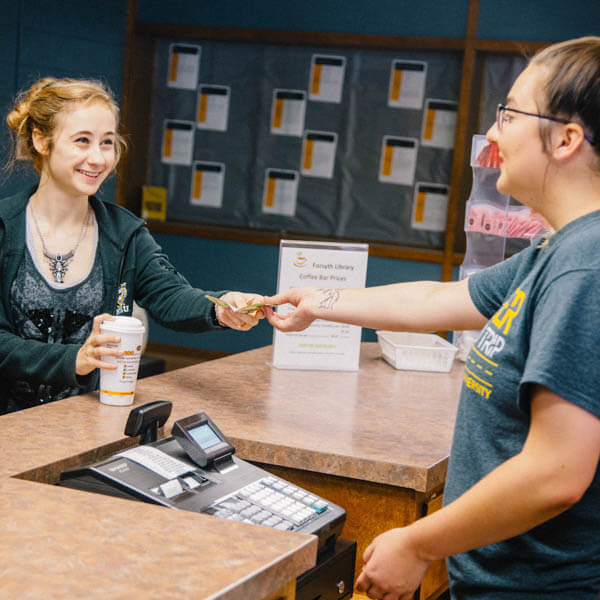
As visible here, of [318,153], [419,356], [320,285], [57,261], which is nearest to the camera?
[57,261]

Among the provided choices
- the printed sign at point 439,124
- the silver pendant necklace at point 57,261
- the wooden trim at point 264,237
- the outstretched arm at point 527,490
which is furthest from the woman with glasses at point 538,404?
the printed sign at point 439,124

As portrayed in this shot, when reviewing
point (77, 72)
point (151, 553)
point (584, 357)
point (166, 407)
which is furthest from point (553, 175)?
point (77, 72)

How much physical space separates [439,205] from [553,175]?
14.5ft

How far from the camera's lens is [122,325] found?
193 cm

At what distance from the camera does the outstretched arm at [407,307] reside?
1530 millimetres

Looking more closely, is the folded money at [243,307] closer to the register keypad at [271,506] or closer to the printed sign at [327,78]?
the register keypad at [271,506]

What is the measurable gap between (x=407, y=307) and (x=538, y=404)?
60 cm

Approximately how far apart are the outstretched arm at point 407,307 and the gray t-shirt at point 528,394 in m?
0.25

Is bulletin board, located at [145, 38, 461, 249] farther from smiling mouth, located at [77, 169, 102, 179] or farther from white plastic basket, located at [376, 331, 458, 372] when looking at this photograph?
smiling mouth, located at [77, 169, 102, 179]

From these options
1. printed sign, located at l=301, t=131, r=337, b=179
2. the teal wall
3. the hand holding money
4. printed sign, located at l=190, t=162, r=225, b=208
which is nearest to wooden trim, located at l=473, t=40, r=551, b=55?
the teal wall

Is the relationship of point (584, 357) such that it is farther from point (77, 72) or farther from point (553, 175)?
point (77, 72)

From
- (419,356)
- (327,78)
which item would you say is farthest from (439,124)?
(419,356)

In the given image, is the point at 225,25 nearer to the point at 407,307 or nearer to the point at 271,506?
the point at 407,307

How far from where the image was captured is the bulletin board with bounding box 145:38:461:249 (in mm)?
5492
